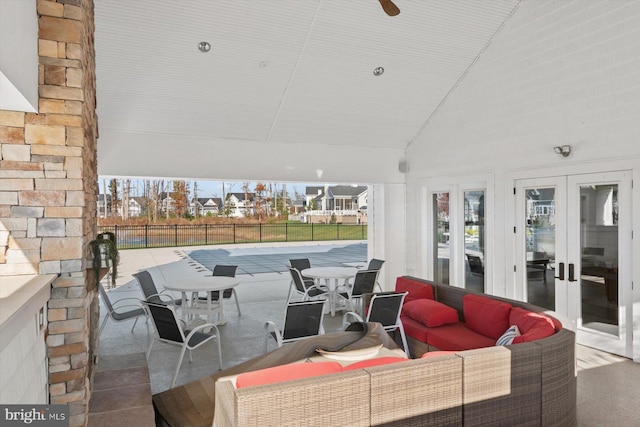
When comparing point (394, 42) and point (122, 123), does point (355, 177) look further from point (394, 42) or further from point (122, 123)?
point (122, 123)

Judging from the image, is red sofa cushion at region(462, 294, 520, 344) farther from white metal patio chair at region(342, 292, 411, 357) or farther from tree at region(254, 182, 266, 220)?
tree at region(254, 182, 266, 220)

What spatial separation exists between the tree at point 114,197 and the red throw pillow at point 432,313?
1674 cm

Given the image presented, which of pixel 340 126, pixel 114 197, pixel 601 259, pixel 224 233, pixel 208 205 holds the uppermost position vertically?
pixel 340 126

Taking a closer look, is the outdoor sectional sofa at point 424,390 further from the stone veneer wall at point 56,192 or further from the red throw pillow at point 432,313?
the red throw pillow at point 432,313

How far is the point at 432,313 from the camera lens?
4.50m

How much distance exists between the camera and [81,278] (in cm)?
281

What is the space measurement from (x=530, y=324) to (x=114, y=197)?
60.9ft

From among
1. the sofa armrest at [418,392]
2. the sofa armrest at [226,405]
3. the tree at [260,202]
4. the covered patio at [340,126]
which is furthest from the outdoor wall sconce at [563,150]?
the tree at [260,202]

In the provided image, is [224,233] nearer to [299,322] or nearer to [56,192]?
[299,322]

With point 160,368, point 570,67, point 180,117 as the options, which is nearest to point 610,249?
point 570,67

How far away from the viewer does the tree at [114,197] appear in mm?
18094

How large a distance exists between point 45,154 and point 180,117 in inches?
158

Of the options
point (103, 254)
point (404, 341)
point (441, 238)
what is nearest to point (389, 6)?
point (103, 254)

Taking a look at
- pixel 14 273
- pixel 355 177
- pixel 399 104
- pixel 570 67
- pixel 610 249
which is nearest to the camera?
pixel 14 273
